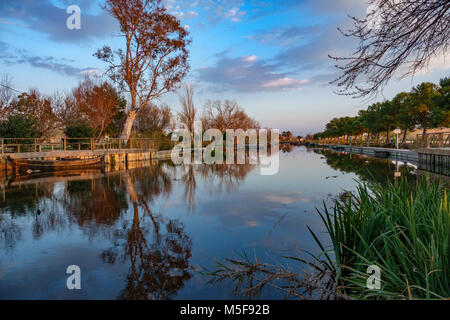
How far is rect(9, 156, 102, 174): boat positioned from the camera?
13227 mm

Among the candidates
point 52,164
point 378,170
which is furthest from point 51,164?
point 378,170

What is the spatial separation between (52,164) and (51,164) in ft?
0.15

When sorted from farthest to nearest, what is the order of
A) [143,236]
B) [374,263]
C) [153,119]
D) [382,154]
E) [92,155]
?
[153,119], [382,154], [92,155], [143,236], [374,263]

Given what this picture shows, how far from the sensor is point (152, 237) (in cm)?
422

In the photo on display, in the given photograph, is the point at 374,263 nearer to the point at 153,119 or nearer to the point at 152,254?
the point at 152,254

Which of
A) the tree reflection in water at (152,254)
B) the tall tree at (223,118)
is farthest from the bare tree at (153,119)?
the tree reflection in water at (152,254)

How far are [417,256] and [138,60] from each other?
21.5 metres

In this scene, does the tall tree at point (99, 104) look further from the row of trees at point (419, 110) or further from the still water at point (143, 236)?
the row of trees at point (419, 110)

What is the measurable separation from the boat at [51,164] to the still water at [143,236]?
A: 18.7 feet

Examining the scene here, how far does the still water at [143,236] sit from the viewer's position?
2.82 metres

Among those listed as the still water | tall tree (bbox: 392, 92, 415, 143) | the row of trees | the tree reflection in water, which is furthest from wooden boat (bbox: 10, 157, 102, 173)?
tall tree (bbox: 392, 92, 415, 143)

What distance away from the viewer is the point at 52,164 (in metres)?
14.1

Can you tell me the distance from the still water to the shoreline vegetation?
25cm
